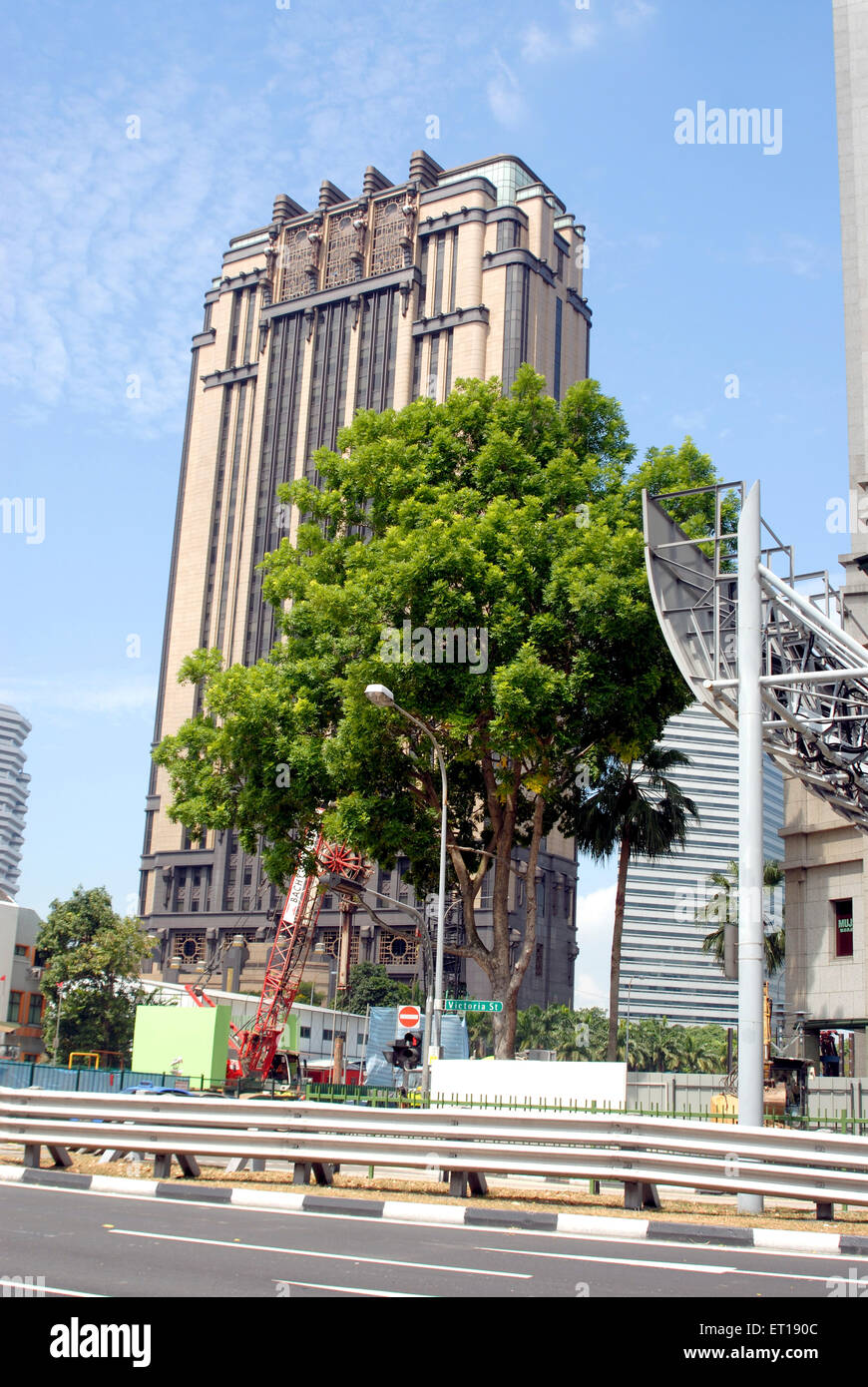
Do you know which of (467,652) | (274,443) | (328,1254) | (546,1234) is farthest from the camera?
(274,443)

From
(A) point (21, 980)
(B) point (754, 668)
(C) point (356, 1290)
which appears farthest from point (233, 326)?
(C) point (356, 1290)

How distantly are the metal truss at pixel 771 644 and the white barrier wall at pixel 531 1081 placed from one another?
691 centimetres

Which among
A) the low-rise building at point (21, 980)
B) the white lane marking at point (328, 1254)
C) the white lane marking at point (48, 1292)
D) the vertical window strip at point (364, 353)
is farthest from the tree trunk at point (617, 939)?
the vertical window strip at point (364, 353)

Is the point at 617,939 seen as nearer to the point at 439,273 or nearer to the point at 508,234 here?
the point at 508,234

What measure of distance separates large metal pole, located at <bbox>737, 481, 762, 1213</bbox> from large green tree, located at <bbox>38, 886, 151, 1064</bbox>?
56.3 metres

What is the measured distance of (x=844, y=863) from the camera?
30828 millimetres

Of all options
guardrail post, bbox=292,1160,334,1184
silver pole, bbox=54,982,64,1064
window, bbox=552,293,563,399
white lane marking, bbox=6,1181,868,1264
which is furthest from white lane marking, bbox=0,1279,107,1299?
window, bbox=552,293,563,399

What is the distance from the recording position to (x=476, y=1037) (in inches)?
3733

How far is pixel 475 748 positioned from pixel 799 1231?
15901 mm

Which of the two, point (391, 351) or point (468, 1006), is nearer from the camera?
point (468, 1006)

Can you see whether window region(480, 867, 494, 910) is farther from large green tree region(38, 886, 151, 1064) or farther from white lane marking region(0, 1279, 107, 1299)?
white lane marking region(0, 1279, 107, 1299)

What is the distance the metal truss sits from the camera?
21.3 m

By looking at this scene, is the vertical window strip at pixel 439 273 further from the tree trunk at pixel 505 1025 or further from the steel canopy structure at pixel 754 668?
the tree trunk at pixel 505 1025

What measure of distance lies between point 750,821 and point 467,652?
10.4 metres
